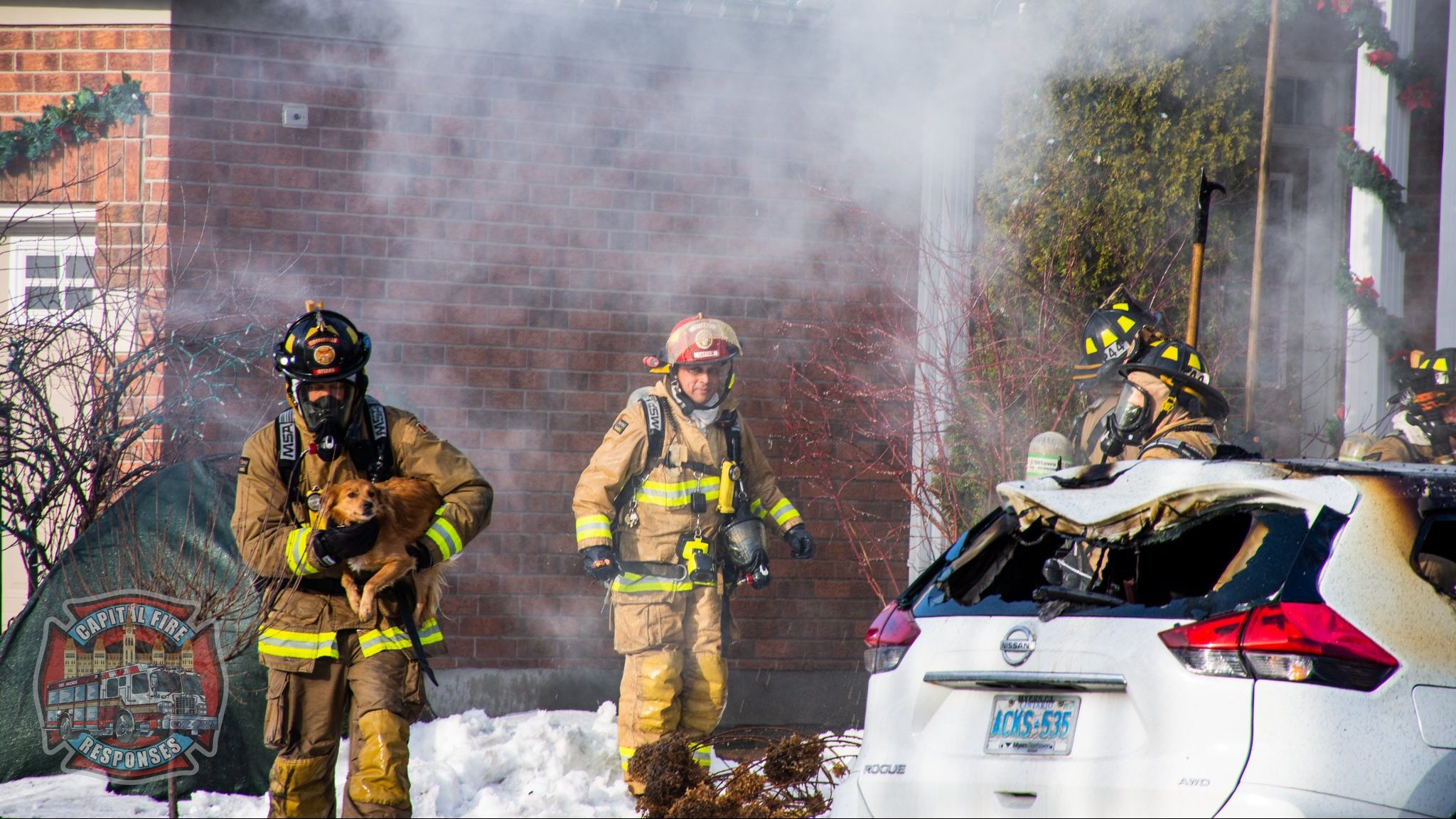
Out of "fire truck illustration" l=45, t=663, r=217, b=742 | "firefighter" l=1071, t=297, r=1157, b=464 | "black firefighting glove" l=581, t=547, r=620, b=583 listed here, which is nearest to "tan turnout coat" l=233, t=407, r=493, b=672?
"fire truck illustration" l=45, t=663, r=217, b=742

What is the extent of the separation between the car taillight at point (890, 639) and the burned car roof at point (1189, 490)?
43 centimetres

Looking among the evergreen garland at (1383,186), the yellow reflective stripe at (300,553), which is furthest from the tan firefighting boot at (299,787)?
the evergreen garland at (1383,186)

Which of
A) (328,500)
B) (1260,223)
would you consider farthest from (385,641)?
(1260,223)

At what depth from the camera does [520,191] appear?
7633 millimetres

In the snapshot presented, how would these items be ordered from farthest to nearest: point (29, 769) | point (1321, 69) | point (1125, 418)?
point (1321, 69) < point (29, 769) < point (1125, 418)

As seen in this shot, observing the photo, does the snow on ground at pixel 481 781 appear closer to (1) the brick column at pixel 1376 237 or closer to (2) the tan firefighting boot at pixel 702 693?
(2) the tan firefighting boot at pixel 702 693

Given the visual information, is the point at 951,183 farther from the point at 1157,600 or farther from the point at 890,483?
the point at 1157,600

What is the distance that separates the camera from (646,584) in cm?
624

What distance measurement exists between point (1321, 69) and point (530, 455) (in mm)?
5710

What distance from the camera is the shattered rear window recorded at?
10.9ft

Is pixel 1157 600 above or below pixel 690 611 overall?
above

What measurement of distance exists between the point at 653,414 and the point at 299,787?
96.3 inches

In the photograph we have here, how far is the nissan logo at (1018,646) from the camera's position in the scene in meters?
3.32

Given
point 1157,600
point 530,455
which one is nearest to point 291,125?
point 530,455
